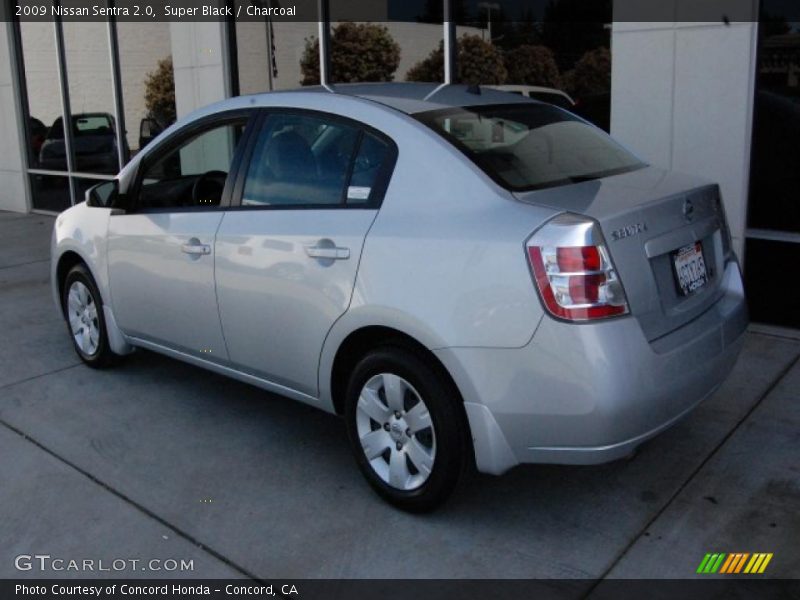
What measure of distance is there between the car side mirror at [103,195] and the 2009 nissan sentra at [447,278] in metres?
0.52

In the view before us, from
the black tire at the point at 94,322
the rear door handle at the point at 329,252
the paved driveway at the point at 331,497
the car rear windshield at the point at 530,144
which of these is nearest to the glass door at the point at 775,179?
the paved driveway at the point at 331,497

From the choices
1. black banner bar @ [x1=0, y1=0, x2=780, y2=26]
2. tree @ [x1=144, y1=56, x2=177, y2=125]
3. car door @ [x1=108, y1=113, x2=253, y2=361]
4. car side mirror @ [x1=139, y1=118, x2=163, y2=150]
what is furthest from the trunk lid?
car side mirror @ [x1=139, y1=118, x2=163, y2=150]

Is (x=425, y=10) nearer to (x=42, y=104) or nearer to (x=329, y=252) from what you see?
(x=329, y=252)

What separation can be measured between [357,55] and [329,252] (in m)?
5.37

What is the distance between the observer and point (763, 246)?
596 centimetres

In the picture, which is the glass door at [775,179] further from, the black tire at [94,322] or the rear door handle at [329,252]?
the black tire at [94,322]

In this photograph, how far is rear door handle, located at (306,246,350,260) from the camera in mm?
3565

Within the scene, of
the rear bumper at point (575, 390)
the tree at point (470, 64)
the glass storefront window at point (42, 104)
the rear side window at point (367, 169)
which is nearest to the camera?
the rear bumper at point (575, 390)

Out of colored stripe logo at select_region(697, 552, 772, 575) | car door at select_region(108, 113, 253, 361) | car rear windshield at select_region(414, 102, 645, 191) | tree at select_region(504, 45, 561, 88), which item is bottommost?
colored stripe logo at select_region(697, 552, 772, 575)

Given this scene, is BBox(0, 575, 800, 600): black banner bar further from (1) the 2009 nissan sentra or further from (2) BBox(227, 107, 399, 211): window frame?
(2) BBox(227, 107, 399, 211): window frame

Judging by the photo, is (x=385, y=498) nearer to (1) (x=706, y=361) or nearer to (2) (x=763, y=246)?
(1) (x=706, y=361)

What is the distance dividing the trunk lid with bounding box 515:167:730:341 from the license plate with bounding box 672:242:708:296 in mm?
19

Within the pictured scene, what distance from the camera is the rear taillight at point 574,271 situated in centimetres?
300

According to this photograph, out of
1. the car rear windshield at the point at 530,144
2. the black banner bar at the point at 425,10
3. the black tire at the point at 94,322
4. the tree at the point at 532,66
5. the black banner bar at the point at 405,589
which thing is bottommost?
the black banner bar at the point at 405,589
